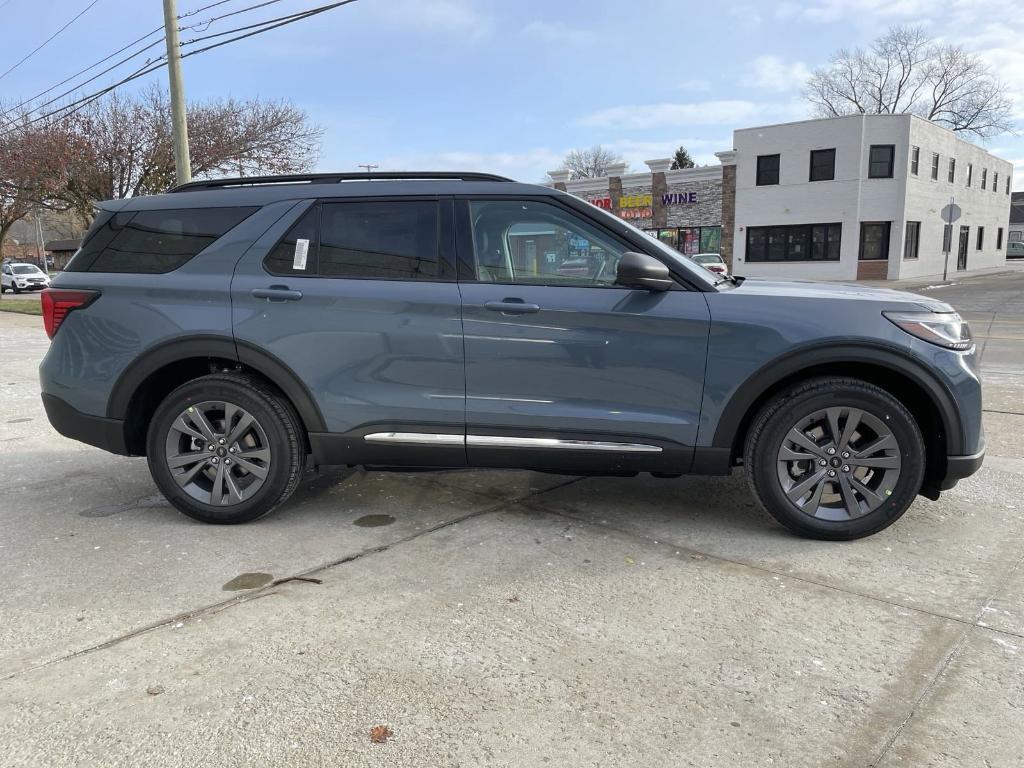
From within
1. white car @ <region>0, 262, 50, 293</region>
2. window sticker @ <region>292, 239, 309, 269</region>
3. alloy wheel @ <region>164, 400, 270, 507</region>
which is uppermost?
window sticker @ <region>292, 239, 309, 269</region>

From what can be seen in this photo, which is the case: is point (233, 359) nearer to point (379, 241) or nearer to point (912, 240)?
point (379, 241)

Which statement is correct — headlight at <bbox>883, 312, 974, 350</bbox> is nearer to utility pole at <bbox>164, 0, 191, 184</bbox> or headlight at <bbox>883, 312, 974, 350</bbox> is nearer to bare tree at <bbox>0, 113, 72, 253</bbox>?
utility pole at <bbox>164, 0, 191, 184</bbox>

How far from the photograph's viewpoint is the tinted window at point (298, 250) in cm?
413

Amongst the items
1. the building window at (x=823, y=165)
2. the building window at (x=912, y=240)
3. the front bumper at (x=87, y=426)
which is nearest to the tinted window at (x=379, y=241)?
the front bumper at (x=87, y=426)

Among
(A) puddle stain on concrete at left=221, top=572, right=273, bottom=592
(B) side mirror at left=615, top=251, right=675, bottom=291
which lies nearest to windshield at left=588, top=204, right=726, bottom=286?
(B) side mirror at left=615, top=251, right=675, bottom=291

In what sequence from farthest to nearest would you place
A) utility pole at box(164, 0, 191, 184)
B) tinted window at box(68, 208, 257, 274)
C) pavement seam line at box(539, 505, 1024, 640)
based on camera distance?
utility pole at box(164, 0, 191, 184)
tinted window at box(68, 208, 257, 274)
pavement seam line at box(539, 505, 1024, 640)

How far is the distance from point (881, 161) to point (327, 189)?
32.7 meters

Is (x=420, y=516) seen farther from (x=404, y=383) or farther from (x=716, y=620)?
(x=716, y=620)

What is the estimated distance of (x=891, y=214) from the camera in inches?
1251

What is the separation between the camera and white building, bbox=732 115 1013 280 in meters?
31.5

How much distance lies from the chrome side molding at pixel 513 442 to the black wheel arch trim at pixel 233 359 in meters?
0.36

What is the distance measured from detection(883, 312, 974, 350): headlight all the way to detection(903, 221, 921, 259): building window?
32.0m

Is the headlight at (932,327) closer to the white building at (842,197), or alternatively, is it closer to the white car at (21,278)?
the white building at (842,197)

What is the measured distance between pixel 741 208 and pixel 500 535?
3288 cm
